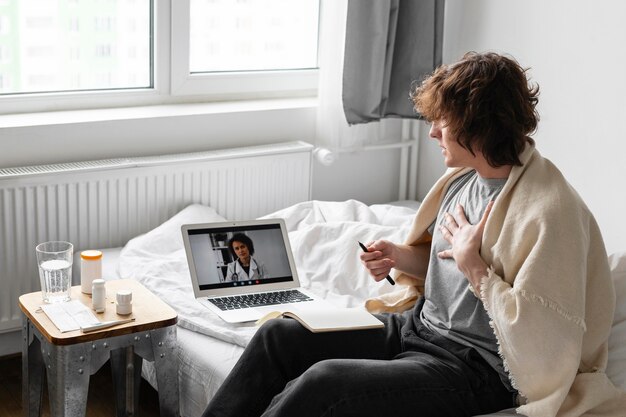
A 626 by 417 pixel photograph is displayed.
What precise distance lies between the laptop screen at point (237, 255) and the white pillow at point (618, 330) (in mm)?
864

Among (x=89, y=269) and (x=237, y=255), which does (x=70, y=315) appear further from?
(x=237, y=255)

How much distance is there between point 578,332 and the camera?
1773 millimetres

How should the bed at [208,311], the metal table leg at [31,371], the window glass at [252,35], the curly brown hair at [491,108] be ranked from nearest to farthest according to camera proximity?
1. the curly brown hair at [491,108]
2. the bed at [208,311]
3. the metal table leg at [31,371]
4. the window glass at [252,35]

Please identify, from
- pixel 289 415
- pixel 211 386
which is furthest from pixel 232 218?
pixel 289 415

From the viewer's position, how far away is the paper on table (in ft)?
6.97

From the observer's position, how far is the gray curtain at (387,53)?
3.16 meters

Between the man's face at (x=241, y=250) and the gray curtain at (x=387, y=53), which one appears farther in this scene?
the gray curtain at (x=387, y=53)

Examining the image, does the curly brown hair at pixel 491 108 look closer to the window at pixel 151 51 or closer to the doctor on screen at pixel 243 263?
the doctor on screen at pixel 243 263

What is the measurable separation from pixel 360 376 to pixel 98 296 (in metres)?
0.76

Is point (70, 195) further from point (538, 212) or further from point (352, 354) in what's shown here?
point (538, 212)

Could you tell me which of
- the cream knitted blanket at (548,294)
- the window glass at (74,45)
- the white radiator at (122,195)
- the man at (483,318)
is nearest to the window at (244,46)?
the window glass at (74,45)

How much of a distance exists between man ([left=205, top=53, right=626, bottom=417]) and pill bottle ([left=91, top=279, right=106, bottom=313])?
0.45 metres

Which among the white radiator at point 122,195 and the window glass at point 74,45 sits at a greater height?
the window glass at point 74,45

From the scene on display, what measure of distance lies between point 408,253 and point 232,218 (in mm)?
1157
